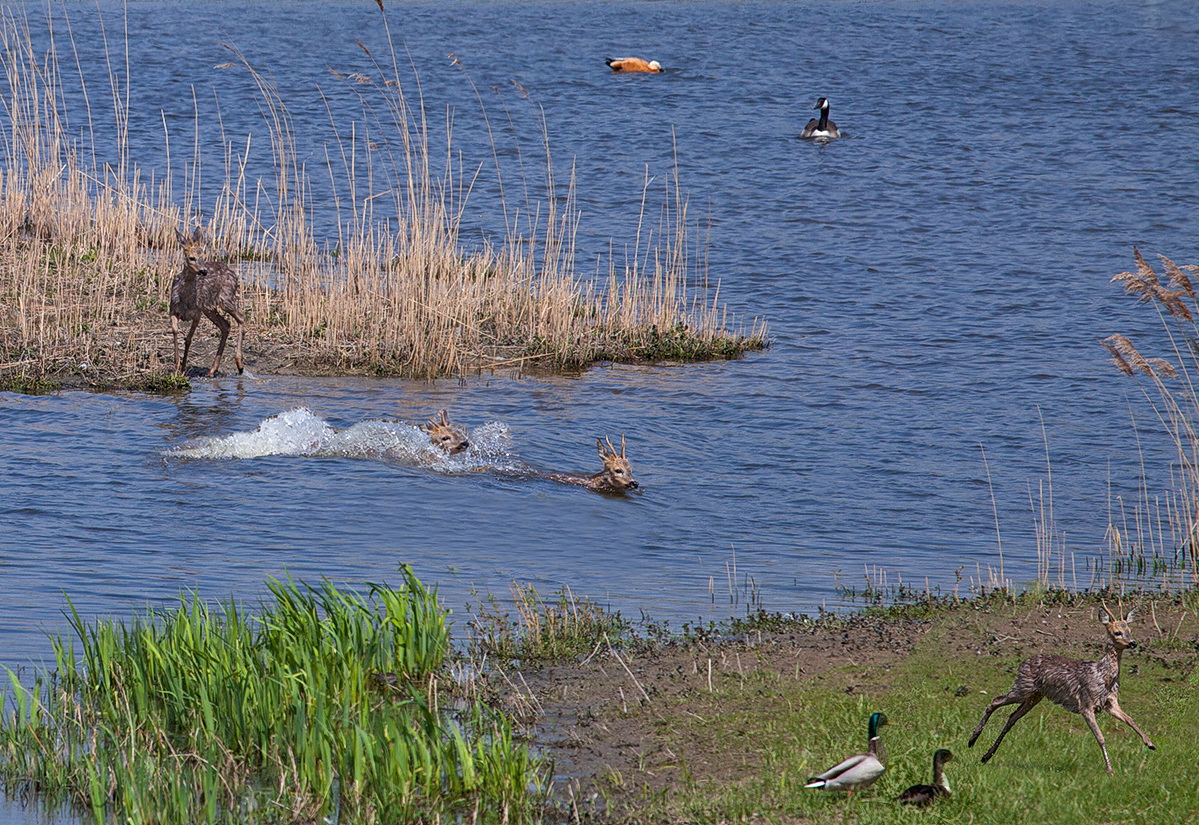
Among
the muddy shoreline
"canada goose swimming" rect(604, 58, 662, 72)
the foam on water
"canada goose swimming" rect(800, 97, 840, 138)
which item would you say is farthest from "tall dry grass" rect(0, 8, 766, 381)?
"canada goose swimming" rect(604, 58, 662, 72)

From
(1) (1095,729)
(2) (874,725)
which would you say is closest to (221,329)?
(2) (874,725)

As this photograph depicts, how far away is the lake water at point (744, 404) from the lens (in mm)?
10531

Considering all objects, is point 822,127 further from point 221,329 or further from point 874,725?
point 874,725

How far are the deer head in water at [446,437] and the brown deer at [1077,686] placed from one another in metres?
6.85

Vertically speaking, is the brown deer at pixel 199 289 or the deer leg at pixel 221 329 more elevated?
the brown deer at pixel 199 289

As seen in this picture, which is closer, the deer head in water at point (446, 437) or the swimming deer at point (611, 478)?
the swimming deer at point (611, 478)

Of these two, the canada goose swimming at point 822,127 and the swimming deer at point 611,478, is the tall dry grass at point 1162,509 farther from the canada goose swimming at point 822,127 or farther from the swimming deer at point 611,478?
the canada goose swimming at point 822,127

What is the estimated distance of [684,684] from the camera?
7.91 m

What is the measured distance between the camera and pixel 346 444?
516 inches

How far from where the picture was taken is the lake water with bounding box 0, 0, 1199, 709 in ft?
34.6

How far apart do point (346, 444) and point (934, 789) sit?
803cm

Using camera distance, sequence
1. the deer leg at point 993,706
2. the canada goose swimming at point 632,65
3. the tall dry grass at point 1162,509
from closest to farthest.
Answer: the deer leg at point 993,706, the tall dry grass at point 1162,509, the canada goose swimming at point 632,65

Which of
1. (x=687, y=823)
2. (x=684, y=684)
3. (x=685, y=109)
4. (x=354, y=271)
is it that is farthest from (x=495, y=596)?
Result: (x=685, y=109)

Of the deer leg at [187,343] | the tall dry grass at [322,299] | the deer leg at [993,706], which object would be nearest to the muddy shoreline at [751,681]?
the deer leg at [993,706]
